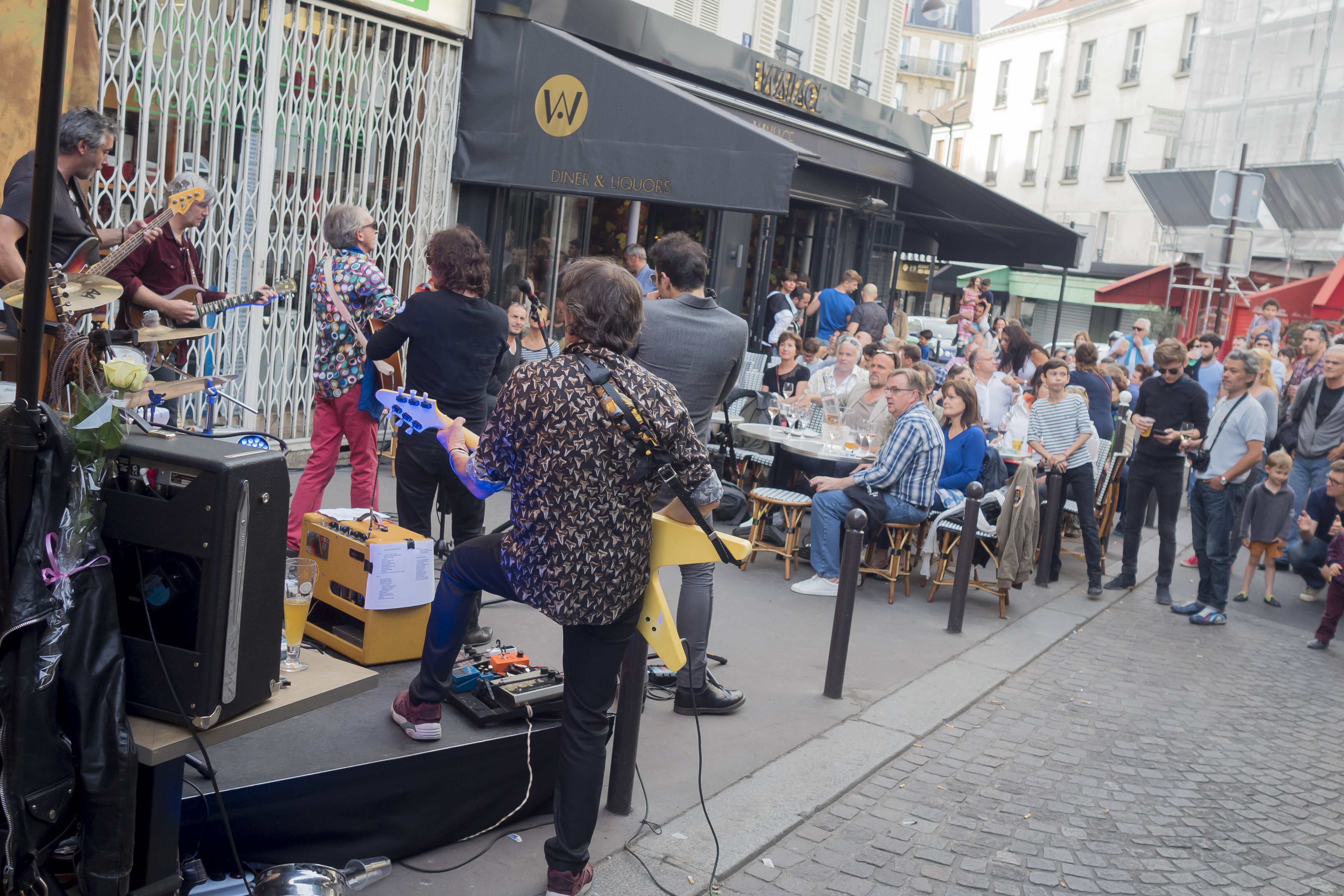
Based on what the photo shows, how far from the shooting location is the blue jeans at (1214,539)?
7738mm

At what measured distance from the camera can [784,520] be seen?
7.80 m

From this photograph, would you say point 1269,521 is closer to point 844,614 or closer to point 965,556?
point 965,556

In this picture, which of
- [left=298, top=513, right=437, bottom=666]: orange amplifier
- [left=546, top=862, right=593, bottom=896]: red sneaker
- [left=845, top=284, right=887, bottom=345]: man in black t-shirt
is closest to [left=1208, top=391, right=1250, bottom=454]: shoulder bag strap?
[left=845, top=284, right=887, bottom=345]: man in black t-shirt

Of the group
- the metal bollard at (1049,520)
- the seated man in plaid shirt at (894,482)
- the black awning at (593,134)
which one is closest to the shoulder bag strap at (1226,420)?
the metal bollard at (1049,520)

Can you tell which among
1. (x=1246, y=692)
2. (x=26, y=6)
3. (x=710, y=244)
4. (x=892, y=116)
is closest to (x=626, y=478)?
(x=1246, y=692)

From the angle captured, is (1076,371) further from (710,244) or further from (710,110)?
(710,244)

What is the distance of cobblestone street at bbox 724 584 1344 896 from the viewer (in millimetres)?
3797

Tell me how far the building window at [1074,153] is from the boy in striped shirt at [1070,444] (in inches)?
1211

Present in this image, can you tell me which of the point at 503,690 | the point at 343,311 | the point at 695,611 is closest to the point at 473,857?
the point at 503,690

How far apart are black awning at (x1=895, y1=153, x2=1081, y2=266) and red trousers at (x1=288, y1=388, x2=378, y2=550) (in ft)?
37.7

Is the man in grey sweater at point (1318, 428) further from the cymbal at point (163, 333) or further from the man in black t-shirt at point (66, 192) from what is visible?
the man in black t-shirt at point (66, 192)

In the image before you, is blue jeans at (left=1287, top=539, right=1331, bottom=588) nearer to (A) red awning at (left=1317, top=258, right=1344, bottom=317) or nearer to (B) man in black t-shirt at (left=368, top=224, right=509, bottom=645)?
(B) man in black t-shirt at (left=368, top=224, right=509, bottom=645)

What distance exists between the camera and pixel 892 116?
15352 mm

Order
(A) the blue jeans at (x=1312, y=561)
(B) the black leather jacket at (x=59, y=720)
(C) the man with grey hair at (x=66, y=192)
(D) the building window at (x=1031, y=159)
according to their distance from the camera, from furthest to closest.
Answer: (D) the building window at (x=1031, y=159) < (A) the blue jeans at (x=1312, y=561) < (C) the man with grey hair at (x=66, y=192) < (B) the black leather jacket at (x=59, y=720)
